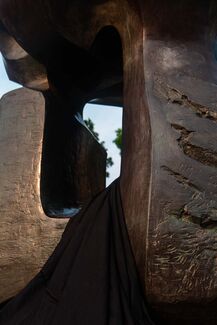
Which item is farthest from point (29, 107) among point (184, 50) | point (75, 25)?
point (184, 50)

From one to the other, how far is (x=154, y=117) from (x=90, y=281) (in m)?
0.58

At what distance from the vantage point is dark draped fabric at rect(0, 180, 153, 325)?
160 centimetres

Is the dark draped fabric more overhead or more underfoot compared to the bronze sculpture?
more underfoot

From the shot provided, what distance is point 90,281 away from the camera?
1.69 m

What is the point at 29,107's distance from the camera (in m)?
2.51

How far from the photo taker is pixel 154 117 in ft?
5.70

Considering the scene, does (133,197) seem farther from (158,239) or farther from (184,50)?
(184,50)

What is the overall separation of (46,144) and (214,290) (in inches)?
46.1

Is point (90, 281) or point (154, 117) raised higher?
point (154, 117)

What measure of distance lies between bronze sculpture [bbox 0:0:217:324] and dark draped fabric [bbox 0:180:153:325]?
59 millimetres

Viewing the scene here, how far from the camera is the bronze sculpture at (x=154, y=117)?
1.55 m

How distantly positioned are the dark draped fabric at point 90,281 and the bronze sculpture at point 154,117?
6 cm

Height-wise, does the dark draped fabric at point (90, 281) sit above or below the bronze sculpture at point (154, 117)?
below

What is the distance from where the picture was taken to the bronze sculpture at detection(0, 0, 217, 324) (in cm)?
155
